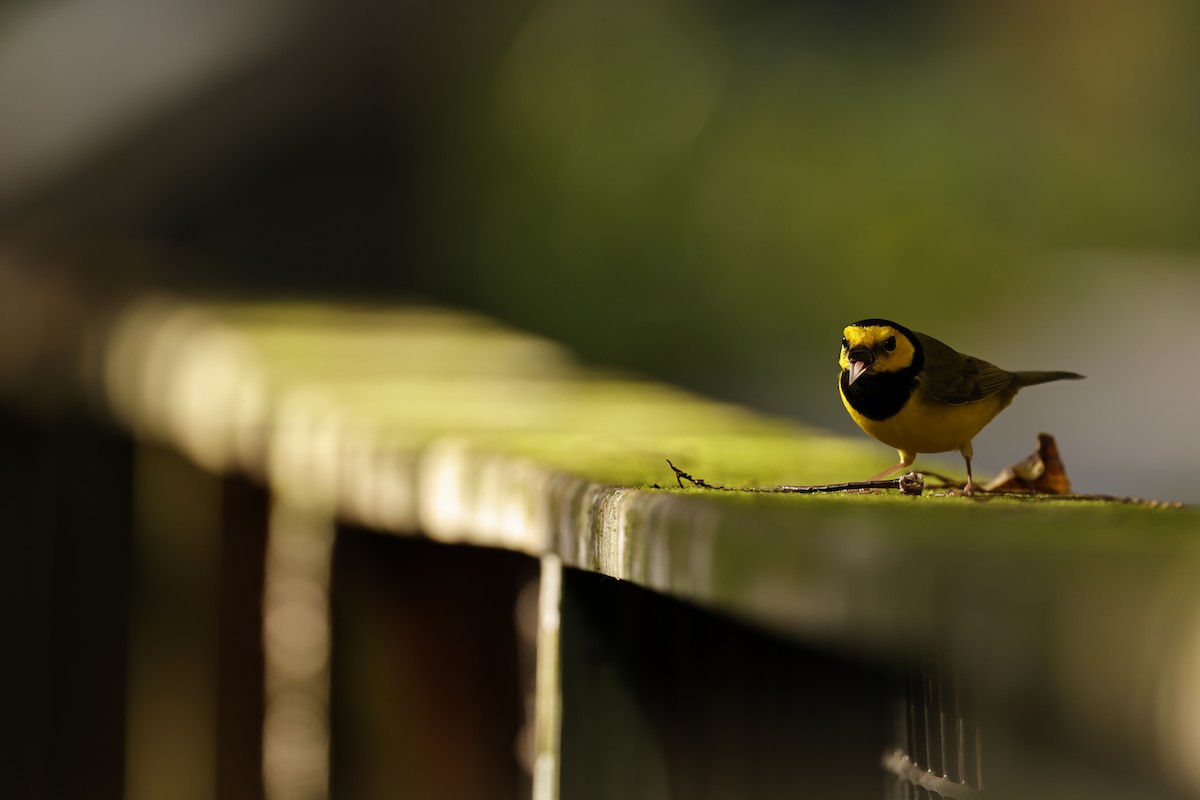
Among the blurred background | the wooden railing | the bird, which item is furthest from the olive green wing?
the blurred background

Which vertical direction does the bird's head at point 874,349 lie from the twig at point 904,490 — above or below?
above

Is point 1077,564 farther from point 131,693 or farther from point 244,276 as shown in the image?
point 244,276

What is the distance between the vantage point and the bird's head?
136 centimetres

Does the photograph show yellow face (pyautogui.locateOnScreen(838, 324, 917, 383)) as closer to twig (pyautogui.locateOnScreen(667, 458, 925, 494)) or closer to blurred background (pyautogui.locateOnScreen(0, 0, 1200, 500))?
twig (pyautogui.locateOnScreen(667, 458, 925, 494))

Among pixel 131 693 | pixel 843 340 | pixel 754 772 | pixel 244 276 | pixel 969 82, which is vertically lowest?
pixel 131 693

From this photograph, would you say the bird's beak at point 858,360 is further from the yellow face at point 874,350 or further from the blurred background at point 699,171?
the blurred background at point 699,171

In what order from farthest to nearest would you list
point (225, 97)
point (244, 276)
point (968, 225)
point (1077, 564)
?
point (968, 225)
point (225, 97)
point (244, 276)
point (1077, 564)

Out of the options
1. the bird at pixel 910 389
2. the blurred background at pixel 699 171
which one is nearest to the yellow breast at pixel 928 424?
the bird at pixel 910 389


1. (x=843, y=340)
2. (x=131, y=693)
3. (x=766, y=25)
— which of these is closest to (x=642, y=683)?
(x=843, y=340)

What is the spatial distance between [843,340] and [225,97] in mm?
5245

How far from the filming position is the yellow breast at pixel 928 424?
138 cm

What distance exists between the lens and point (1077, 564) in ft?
2.91

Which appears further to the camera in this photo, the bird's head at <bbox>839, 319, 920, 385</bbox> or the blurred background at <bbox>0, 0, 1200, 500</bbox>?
the blurred background at <bbox>0, 0, 1200, 500</bbox>

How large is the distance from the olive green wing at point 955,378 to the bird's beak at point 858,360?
2.1 inches
